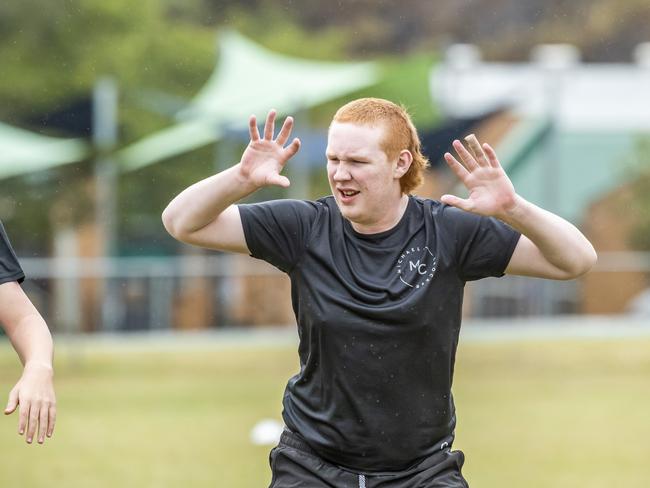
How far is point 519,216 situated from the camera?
5281 mm

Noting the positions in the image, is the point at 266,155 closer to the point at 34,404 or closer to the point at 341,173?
the point at 341,173

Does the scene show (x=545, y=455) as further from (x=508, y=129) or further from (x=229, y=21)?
(x=229, y=21)

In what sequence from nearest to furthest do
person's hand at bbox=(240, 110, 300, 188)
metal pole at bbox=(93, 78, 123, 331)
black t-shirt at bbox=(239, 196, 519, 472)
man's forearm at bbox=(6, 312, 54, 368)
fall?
man's forearm at bbox=(6, 312, 54, 368)
person's hand at bbox=(240, 110, 300, 188)
black t-shirt at bbox=(239, 196, 519, 472)
metal pole at bbox=(93, 78, 123, 331)

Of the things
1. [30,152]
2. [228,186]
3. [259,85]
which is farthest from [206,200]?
[259,85]

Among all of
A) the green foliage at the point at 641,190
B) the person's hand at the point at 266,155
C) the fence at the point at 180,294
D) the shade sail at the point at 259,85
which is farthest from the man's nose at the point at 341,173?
the green foliage at the point at 641,190

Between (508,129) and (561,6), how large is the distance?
828 inches

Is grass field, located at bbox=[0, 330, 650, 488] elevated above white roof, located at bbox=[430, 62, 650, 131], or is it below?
below

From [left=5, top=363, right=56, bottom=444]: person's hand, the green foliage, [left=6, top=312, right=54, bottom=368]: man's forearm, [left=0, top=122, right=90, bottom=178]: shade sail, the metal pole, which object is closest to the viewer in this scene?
[left=5, top=363, right=56, bottom=444]: person's hand

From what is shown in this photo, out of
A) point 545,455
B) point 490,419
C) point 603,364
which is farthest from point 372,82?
point 545,455

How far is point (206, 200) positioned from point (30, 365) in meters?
0.85

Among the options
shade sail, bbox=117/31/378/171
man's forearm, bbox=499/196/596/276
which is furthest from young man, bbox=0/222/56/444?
shade sail, bbox=117/31/378/171

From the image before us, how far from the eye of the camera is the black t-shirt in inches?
211

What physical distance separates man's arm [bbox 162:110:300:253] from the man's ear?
0.40 metres

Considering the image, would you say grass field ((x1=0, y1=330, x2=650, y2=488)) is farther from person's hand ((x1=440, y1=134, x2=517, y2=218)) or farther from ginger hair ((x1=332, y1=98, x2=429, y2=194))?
person's hand ((x1=440, y1=134, x2=517, y2=218))
